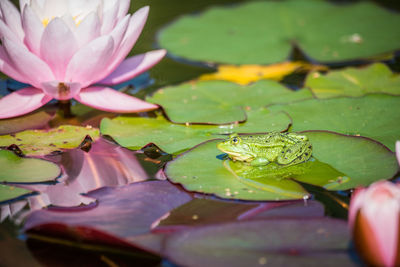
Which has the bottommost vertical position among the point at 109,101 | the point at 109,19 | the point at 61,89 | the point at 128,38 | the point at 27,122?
the point at 27,122

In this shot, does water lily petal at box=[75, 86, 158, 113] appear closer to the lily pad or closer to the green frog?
the lily pad

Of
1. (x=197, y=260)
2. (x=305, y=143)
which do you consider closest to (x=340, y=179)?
(x=305, y=143)

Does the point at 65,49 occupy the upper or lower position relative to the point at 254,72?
upper

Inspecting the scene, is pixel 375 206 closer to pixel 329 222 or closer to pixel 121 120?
pixel 329 222

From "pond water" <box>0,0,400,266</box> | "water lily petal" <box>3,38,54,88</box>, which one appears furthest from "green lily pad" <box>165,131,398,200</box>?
"water lily petal" <box>3,38,54,88</box>

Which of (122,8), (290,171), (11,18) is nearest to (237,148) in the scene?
(290,171)

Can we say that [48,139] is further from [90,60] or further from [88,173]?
[90,60]
